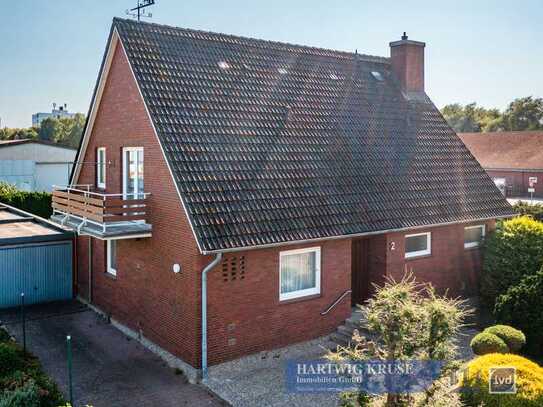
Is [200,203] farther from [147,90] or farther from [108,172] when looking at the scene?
[108,172]

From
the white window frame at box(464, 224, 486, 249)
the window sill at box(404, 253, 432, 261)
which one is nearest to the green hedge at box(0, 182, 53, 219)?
the window sill at box(404, 253, 432, 261)

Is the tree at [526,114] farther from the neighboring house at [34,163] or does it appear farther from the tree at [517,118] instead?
the neighboring house at [34,163]

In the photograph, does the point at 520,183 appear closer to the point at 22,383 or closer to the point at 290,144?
the point at 290,144

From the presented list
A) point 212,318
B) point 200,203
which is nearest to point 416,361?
point 212,318

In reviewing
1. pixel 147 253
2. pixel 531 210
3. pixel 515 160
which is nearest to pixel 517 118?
pixel 515 160

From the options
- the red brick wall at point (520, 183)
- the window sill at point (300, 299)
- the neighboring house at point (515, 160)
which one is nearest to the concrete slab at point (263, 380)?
the window sill at point (300, 299)

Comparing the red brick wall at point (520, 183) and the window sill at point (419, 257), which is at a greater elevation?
the red brick wall at point (520, 183)
